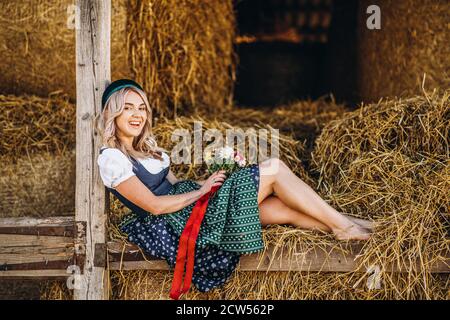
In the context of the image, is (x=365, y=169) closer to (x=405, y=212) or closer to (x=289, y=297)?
(x=405, y=212)

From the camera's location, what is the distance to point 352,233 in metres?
2.93

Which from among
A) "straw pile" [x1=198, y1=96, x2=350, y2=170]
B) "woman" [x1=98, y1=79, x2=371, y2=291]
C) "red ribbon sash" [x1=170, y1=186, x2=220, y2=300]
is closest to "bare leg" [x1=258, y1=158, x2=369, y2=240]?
"woman" [x1=98, y1=79, x2=371, y2=291]

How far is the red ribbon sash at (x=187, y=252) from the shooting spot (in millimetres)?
2832

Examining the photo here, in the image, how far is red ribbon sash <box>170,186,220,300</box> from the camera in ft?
9.29

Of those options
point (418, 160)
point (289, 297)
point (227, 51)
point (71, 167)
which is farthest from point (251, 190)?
point (227, 51)

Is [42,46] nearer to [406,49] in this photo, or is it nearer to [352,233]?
[352,233]

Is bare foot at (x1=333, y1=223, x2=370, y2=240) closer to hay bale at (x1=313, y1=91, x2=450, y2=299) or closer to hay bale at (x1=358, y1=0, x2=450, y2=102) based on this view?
hay bale at (x1=313, y1=91, x2=450, y2=299)

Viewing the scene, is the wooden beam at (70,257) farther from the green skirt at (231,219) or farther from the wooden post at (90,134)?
the green skirt at (231,219)

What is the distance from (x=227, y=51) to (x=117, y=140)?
2313 mm

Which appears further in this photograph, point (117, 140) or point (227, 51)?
point (227, 51)

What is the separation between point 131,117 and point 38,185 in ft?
3.06

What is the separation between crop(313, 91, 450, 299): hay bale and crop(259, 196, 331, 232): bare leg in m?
0.24

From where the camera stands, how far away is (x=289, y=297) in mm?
3041

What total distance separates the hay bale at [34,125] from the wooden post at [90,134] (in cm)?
70
